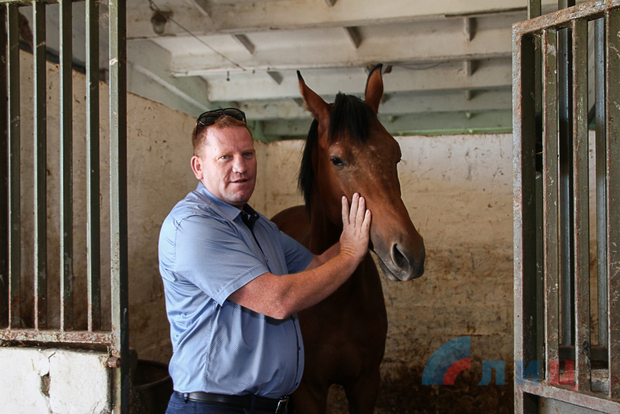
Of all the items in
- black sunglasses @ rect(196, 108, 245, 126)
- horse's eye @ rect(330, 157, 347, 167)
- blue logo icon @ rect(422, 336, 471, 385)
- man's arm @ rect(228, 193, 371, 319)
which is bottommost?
blue logo icon @ rect(422, 336, 471, 385)

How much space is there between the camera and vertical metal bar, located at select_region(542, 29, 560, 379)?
1201mm

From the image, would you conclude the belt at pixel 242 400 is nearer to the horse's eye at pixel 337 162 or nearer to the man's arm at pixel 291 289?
the man's arm at pixel 291 289

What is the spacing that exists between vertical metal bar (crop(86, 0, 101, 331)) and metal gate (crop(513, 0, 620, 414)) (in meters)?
1.33

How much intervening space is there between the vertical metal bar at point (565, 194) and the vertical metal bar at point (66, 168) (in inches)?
62.0

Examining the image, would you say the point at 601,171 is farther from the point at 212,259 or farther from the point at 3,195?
the point at 3,195

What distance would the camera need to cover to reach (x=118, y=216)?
151cm

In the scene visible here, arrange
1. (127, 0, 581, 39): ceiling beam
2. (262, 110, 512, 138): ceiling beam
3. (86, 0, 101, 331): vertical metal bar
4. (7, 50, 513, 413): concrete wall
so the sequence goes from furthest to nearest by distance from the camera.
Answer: (262, 110, 512, 138): ceiling beam, (7, 50, 513, 413): concrete wall, (127, 0, 581, 39): ceiling beam, (86, 0, 101, 331): vertical metal bar

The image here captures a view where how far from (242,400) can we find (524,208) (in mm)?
955

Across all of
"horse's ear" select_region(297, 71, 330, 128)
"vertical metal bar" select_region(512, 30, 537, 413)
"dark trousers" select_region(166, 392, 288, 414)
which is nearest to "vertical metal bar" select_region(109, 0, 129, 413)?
"dark trousers" select_region(166, 392, 288, 414)

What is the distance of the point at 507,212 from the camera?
341 cm

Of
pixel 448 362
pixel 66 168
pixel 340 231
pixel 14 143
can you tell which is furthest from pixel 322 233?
pixel 448 362

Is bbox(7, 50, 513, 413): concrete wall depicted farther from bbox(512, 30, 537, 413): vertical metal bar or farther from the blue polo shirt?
bbox(512, 30, 537, 413): vertical metal bar

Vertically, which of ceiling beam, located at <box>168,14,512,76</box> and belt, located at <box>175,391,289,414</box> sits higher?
ceiling beam, located at <box>168,14,512,76</box>

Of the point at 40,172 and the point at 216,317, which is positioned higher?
the point at 40,172
